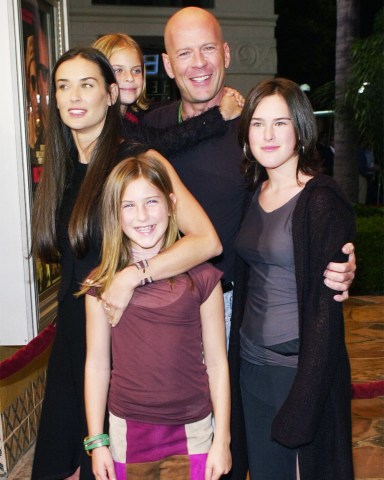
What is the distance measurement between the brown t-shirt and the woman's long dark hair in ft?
1.00

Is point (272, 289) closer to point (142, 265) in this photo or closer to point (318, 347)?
point (318, 347)

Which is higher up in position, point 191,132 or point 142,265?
point 191,132

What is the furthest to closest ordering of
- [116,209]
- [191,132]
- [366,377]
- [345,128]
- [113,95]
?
[345,128], [366,377], [191,132], [113,95], [116,209]

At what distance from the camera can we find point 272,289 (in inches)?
92.1

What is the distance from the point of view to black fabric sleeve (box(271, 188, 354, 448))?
221cm

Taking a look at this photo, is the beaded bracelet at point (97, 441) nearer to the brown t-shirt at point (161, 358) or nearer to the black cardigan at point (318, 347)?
the brown t-shirt at point (161, 358)

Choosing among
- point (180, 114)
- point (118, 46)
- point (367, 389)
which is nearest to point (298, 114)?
point (180, 114)

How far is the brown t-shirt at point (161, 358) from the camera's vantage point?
7.13 feet

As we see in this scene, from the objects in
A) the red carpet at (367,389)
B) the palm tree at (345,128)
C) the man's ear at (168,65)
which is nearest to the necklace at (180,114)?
the man's ear at (168,65)

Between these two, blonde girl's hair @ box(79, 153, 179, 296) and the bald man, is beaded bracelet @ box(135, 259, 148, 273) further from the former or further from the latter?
the bald man

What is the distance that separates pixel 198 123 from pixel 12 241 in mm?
1030

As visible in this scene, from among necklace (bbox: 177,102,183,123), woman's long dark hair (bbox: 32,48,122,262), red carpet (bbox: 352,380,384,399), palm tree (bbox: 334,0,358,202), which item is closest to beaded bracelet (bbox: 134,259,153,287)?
woman's long dark hair (bbox: 32,48,122,262)

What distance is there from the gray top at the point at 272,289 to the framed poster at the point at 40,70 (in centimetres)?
145

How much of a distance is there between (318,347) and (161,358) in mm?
463
